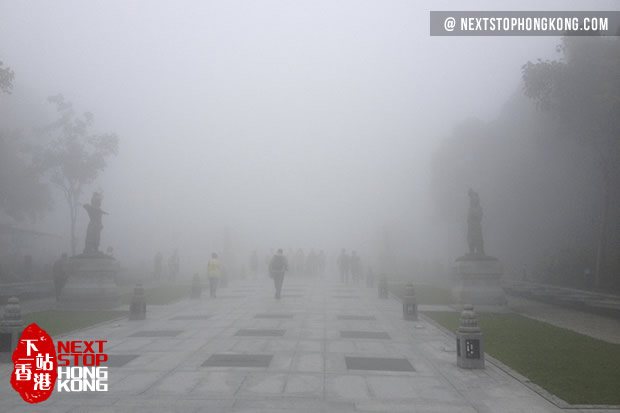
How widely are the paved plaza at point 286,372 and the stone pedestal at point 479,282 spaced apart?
5155 mm

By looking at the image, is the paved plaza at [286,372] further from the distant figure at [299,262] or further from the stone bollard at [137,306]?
the distant figure at [299,262]

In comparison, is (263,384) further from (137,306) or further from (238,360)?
(137,306)

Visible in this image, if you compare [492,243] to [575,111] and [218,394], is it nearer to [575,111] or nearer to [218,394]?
[575,111]

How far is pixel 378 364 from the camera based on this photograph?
8773mm

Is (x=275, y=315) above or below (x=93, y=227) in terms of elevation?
below

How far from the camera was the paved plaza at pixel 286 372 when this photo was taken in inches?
249

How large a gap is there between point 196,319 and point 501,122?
136 feet

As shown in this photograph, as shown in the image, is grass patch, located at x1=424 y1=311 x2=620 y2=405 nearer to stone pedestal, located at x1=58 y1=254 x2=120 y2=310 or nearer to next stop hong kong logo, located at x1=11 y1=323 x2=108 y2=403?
next stop hong kong logo, located at x1=11 y1=323 x2=108 y2=403

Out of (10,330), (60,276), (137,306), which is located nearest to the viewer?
(10,330)

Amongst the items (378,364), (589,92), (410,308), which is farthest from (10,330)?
(589,92)

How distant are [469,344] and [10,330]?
7.79 meters

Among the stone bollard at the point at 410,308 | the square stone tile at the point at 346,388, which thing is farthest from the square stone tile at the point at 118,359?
the stone bollard at the point at 410,308

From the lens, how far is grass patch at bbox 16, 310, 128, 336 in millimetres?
12828

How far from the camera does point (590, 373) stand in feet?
26.8
